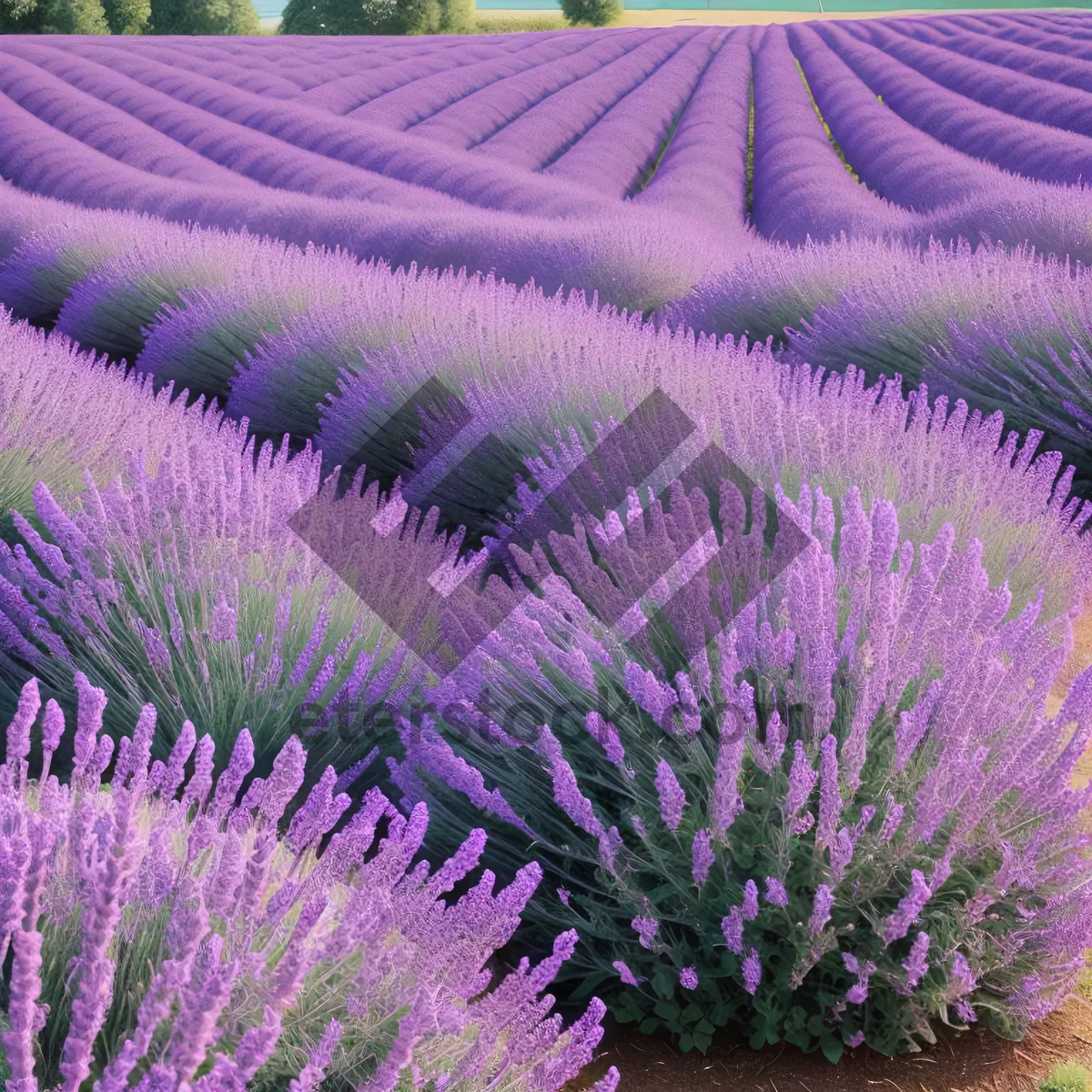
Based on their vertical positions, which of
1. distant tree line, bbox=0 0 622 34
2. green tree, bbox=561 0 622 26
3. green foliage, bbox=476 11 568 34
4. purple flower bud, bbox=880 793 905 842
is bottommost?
purple flower bud, bbox=880 793 905 842

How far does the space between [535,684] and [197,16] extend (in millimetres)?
40603

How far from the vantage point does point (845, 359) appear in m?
4.51

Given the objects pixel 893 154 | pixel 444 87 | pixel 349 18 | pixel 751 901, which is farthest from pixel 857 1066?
pixel 349 18

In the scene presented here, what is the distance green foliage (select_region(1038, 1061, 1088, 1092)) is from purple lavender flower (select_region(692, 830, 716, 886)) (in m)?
0.60

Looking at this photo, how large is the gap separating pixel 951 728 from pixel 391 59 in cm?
2561

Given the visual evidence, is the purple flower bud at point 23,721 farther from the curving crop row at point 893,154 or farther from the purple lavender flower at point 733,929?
the curving crop row at point 893,154

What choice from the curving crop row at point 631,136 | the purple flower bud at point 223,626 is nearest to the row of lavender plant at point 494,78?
the curving crop row at point 631,136

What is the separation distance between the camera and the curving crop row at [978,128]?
10.4 meters

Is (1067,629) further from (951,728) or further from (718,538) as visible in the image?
(718,538)

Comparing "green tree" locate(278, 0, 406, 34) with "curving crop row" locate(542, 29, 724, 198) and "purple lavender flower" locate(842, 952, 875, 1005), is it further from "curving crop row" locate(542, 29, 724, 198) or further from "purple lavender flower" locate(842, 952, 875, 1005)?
"purple lavender flower" locate(842, 952, 875, 1005)

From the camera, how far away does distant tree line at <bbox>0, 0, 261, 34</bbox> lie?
3127cm

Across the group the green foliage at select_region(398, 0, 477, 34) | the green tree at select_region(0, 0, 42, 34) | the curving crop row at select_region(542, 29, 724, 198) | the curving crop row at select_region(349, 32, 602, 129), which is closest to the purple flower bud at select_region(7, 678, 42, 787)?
the curving crop row at select_region(542, 29, 724, 198)

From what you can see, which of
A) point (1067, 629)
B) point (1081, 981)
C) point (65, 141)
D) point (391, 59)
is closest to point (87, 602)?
point (1067, 629)

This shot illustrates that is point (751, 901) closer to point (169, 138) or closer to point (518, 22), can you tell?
point (169, 138)
